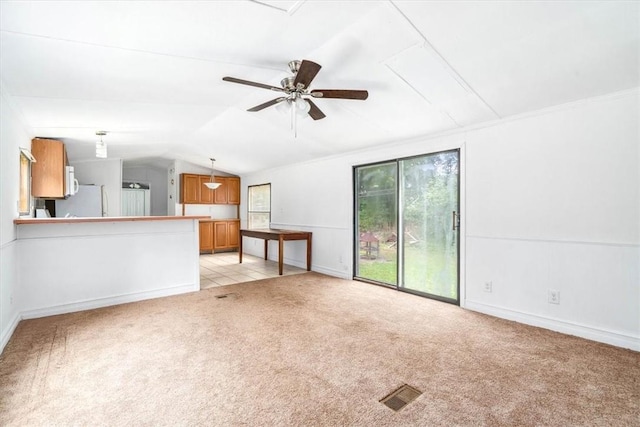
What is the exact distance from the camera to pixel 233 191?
8.85m

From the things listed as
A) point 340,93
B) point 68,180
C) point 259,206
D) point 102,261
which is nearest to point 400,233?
point 340,93

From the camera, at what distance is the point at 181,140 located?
5.88 metres

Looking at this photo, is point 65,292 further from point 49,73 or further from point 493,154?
point 493,154

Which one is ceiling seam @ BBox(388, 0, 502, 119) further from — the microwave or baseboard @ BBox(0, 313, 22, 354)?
the microwave

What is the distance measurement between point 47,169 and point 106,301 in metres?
1.97

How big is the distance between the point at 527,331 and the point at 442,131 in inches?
92.0

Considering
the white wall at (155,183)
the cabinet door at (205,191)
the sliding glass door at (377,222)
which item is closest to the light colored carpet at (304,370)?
the sliding glass door at (377,222)

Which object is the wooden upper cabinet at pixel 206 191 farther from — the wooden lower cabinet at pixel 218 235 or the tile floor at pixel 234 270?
the tile floor at pixel 234 270

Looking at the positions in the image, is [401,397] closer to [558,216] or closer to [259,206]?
[558,216]

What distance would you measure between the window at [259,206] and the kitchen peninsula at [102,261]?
3.38m

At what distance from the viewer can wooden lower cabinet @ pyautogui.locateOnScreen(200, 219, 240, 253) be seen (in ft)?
27.0

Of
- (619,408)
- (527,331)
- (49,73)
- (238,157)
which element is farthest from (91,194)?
(619,408)

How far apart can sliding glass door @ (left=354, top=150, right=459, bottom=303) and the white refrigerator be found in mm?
5122

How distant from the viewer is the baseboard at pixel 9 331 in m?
2.54
